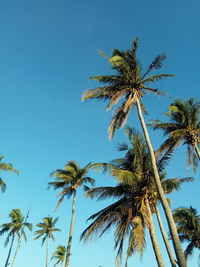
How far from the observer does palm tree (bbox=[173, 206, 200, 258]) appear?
2362 cm

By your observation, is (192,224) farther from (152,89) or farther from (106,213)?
(152,89)

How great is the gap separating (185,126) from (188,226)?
13.5 meters

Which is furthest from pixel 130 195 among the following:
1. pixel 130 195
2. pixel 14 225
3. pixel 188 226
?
pixel 14 225

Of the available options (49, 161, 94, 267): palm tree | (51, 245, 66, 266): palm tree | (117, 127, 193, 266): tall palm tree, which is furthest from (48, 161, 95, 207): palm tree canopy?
(51, 245, 66, 266): palm tree

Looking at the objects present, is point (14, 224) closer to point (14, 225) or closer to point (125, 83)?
point (14, 225)

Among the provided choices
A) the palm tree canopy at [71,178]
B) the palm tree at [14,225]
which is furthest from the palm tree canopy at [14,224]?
the palm tree canopy at [71,178]

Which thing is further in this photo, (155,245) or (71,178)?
(71,178)

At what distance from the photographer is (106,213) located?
534 inches

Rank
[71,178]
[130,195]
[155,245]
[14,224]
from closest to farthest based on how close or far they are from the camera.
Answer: [155,245] → [130,195] → [71,178] → [14,224]

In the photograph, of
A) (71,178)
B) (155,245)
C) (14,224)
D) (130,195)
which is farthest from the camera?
(14,224)

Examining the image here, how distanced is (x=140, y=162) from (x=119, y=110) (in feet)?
12.0

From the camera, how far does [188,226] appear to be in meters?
24.0

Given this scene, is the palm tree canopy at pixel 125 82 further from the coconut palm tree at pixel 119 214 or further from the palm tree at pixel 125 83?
the coconut palm tree at pixel 119 214

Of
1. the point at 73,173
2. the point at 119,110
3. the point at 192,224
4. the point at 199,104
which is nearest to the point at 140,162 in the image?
the point at 119,110
